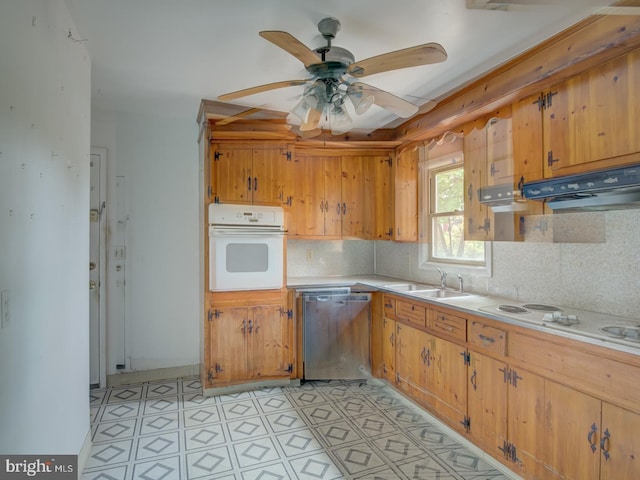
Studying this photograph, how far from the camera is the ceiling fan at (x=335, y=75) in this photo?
1.67 m

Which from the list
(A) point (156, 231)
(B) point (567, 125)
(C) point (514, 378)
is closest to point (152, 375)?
(A) point (156, 231)

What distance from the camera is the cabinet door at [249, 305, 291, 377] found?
128 inches

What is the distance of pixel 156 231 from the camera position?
3.57 m

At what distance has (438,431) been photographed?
2.58m

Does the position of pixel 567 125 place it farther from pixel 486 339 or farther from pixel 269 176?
pixel 269 176

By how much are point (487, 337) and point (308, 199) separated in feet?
7.18

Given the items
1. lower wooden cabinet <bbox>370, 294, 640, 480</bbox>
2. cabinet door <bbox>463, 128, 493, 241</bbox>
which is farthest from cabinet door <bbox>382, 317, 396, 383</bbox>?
cabinet door <bbox>463, 128, 493, 241</bbox>

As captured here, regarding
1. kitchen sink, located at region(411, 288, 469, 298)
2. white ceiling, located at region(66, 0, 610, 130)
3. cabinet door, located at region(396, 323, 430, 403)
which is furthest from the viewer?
kitchen sink, located at region(411, 288, 469, 298)

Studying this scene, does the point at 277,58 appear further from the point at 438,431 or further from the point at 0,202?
the point at 438,431

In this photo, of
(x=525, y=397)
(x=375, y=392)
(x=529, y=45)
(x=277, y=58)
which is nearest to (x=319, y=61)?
(x=277, y=58)

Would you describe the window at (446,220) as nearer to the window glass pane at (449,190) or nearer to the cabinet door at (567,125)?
the window glass pane at (449,190)

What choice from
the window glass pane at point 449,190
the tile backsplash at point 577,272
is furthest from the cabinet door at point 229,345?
the window glass pane at point 449,190

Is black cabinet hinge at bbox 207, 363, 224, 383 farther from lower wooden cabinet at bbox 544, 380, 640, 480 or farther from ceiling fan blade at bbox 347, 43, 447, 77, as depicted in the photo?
ceiling fan blade at bbox 347, 43, 447, 77

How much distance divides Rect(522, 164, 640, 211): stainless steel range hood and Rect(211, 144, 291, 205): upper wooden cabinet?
79.9 inches
